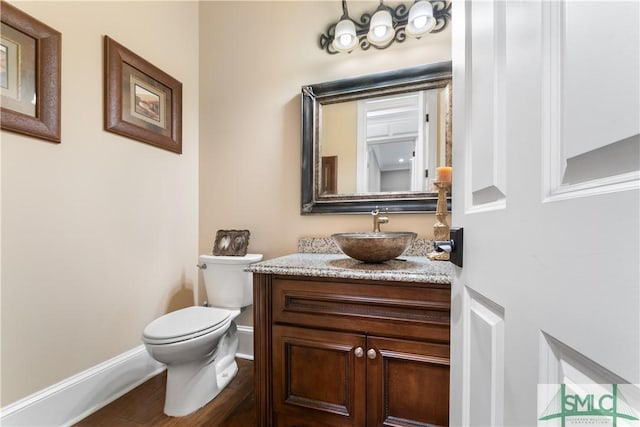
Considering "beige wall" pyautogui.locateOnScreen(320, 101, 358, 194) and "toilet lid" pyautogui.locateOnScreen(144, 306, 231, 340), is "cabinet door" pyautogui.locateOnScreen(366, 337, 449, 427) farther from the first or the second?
"beige wall" pyautogui.locateOnScreen(320, 101, 358, 194)

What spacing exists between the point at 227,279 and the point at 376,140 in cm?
129

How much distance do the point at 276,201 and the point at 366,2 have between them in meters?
1.38

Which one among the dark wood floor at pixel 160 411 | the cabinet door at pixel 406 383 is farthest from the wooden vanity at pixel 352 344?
the dark wood floor at pixel 160 411

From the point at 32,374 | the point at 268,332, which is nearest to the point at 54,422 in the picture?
the point at 32,374

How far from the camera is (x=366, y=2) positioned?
1689mm

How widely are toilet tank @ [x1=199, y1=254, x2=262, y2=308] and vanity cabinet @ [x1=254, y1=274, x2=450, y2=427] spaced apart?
0.56 m

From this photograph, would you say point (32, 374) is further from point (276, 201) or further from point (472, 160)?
point (472, 160)

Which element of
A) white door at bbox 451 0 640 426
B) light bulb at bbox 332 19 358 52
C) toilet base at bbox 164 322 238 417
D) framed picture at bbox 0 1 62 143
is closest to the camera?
white door at bbox 451 0 640 426

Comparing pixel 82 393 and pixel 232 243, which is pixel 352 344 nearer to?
pixel 232 243

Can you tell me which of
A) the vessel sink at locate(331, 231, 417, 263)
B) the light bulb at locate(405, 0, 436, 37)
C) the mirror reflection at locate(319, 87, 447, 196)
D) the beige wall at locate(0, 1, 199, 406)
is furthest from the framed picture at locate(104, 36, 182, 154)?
the light bulb at locate(405, 0, 436, 37)

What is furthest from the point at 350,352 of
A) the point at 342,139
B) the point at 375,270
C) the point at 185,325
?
the point at 342,139

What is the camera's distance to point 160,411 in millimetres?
1399

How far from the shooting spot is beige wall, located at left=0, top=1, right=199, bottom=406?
1.17 meters

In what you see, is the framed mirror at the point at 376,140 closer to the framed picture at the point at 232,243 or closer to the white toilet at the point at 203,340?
the framed picture at the point at 232,243
